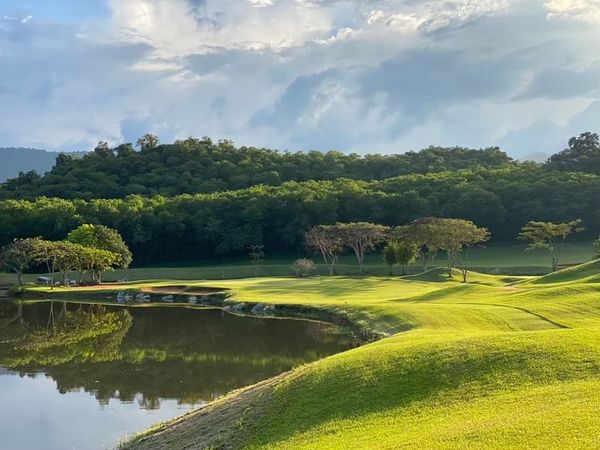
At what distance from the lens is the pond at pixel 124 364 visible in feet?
74.1

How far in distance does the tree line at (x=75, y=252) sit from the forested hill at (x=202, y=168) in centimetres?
4671

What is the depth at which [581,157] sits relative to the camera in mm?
130250


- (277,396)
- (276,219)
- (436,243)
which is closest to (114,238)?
(276,219)

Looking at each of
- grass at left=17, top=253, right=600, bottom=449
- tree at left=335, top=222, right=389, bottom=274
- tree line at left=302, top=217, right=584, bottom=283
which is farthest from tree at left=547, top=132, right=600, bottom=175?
grass at left=17, top=253, right=600, bottom=449

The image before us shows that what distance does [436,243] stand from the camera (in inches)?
2721

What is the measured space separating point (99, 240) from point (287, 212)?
33498mm

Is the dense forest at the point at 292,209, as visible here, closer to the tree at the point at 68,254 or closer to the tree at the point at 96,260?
the tree at the point at 96,260

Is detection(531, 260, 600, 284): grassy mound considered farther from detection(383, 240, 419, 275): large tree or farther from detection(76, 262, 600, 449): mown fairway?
A: detection(383, 240, 419, 275): large tree

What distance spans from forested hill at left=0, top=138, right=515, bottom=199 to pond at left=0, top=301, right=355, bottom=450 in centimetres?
8179

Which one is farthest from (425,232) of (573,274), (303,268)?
(573,274)

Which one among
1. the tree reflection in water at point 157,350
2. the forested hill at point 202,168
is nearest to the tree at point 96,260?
the tree reflection in water at point 157,350

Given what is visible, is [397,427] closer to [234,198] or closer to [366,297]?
[366,297]

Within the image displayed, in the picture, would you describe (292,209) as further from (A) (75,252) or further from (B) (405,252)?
(A) (75,252)

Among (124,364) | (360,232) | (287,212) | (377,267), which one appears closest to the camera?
(124,364)
